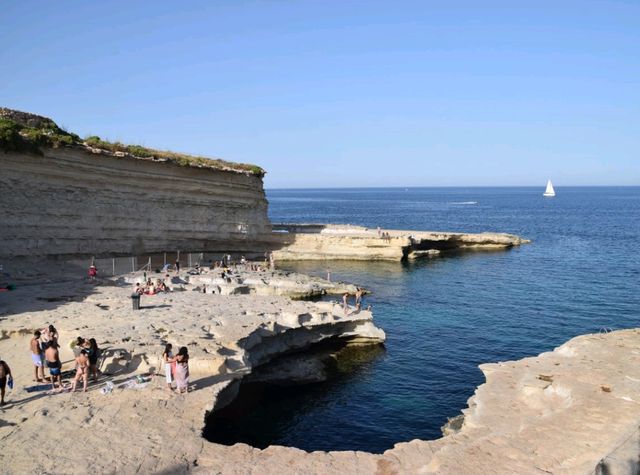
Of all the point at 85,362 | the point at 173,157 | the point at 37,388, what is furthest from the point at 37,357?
the point at 173,157

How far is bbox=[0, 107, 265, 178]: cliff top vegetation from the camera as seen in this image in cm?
3147

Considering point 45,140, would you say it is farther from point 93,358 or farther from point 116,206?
point 93,358

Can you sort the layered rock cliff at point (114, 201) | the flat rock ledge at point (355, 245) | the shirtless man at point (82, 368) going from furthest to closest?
the flat rock ledge at point (355, 245) → the layered rock cliff at point (114, 201) → the shirtless man at point (82, 368)

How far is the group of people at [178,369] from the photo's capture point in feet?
49.3

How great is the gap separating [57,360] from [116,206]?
25.0 m

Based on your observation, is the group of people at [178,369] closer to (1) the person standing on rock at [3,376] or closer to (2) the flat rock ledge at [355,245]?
(1) the person standing on rock at [3,376]

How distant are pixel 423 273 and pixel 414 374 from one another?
24364 mm

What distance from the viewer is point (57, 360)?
15.2 meters

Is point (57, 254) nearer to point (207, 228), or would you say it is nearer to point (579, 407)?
point (207, 228)

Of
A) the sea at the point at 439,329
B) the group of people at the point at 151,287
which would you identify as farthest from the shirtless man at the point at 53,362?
the group of people at the point at 151,287

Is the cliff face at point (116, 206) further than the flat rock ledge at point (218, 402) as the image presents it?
Yes

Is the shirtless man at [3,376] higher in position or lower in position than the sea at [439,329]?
higher

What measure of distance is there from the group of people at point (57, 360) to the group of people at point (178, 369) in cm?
222

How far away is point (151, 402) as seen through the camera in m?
14.7
